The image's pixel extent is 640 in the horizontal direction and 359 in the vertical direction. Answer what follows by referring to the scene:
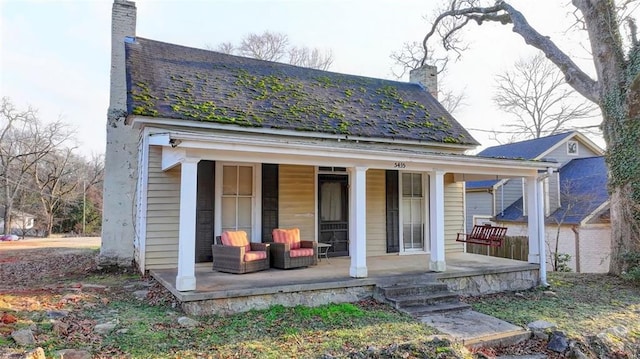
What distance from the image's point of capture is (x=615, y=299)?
7.41 metres

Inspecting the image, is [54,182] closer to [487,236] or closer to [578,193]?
[487,236]

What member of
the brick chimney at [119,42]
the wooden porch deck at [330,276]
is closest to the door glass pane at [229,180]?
the wooden porch deck at [330,276]

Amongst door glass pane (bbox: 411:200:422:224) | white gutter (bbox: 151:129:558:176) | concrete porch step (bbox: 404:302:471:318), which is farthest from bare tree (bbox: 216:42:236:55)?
concrete porch step (bbox: 404:302:471:318)

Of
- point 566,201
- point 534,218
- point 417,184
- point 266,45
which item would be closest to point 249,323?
point 417,184

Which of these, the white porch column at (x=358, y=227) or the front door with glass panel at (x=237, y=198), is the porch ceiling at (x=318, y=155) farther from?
the front door with glass panel at (x=237, y=198)

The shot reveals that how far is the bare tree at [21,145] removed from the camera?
24.9 metres

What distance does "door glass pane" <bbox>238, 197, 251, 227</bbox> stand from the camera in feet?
27.4

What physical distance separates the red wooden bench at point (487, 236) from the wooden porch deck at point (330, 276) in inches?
21.8

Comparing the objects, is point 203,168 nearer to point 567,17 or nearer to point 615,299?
point 615,299

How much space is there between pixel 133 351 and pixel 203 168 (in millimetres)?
4334

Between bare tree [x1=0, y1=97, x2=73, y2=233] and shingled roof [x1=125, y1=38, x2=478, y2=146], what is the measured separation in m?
20.4

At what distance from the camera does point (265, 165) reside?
332 inches

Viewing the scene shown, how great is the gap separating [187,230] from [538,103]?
28.5 meters

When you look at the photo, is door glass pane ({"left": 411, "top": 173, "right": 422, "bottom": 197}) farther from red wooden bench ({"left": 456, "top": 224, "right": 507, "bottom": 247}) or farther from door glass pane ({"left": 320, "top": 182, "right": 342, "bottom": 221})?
door glass pane ({"left": 320, "top": 182, "right": 342, "bottom": 221})
